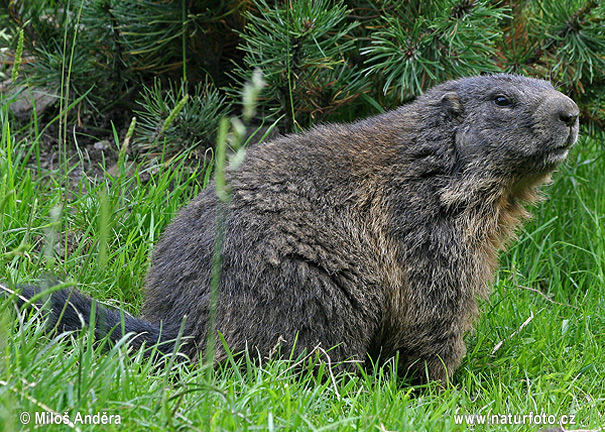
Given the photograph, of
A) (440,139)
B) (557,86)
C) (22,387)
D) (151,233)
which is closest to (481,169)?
(440,139)

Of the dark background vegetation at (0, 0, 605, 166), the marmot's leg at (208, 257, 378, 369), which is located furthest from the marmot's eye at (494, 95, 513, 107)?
the marmot's leg at (208, 257, 378, 369)

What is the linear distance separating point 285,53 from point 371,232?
170cm

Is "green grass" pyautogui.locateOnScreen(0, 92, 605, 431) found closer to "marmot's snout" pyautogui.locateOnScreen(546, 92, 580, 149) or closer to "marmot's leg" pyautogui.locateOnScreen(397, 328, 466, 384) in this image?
"marmot's leg" pyautogui.locateOnScreen(397, 328, 466, 384)

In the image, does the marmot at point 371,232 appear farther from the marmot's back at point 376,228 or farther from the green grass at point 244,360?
the green grass at point 244,360

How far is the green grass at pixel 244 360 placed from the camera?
2768mm

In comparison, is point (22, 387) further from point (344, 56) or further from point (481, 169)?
point (344, 56)

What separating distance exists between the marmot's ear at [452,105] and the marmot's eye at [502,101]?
0.20 meters

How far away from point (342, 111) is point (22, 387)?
373cm

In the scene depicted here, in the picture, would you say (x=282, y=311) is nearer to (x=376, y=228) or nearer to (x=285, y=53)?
(x=376, y=228)

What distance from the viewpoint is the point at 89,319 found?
3.63 m

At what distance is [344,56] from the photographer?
5.69 m

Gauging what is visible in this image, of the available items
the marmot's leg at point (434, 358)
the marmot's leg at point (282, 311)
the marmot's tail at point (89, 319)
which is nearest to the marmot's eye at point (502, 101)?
the marmot's leg at point (434, 358)

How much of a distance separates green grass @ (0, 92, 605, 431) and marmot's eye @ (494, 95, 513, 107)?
56.5 inches

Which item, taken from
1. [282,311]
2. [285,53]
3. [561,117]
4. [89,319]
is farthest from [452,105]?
[89,319]
